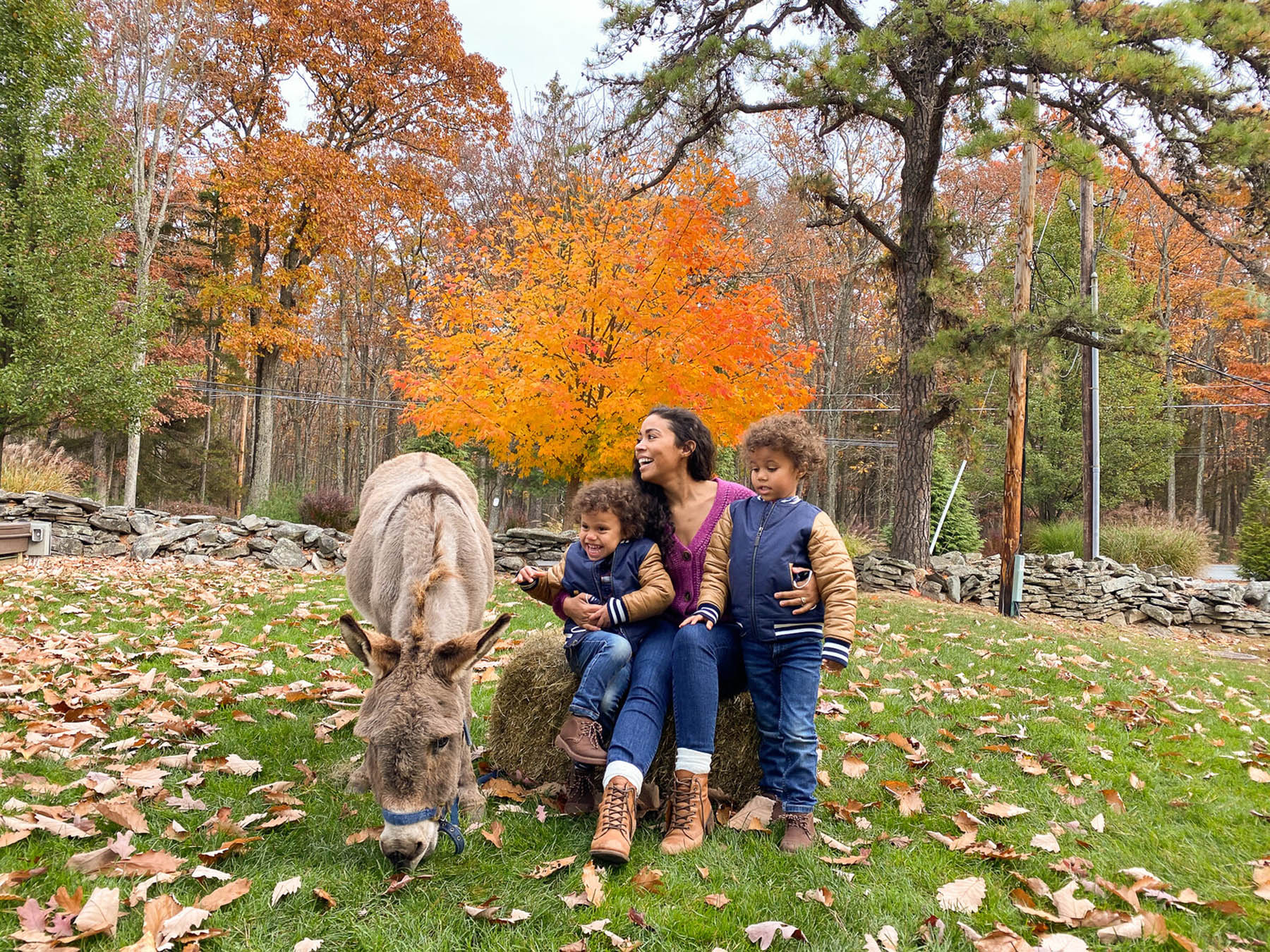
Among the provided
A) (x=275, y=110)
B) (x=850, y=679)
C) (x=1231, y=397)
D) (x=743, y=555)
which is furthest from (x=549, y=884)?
(x=1231, y=397)

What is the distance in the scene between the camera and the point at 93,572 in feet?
29.8

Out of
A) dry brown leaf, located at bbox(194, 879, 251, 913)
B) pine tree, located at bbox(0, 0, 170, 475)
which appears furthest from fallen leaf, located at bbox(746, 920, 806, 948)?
pine tree, located at bbox(0, 0, 170, 475)

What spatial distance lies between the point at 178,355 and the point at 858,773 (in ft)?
74.8

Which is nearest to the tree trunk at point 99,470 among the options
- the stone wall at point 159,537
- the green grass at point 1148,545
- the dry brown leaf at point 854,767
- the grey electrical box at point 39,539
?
the stone wall at point 159,537

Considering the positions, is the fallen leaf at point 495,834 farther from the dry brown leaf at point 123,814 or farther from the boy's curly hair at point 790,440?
the boy's curly hair at point 790,440

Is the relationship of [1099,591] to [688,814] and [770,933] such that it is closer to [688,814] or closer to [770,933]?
[688,814]

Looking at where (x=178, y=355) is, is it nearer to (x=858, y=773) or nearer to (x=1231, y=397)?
(x=858, y=773)

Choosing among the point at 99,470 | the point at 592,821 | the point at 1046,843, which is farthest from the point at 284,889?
the point at 99,470

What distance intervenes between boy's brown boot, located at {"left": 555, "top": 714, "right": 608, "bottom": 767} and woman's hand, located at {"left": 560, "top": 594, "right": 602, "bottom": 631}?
42cm

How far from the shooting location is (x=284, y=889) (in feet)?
8.02

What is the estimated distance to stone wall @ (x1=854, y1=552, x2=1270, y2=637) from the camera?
12414 mm

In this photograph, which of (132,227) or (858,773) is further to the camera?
(132,227)

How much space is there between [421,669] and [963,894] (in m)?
2.19

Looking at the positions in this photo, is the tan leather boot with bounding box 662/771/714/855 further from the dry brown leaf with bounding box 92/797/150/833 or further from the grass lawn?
the dry brown leaf with bounding box 92/797/150/833
